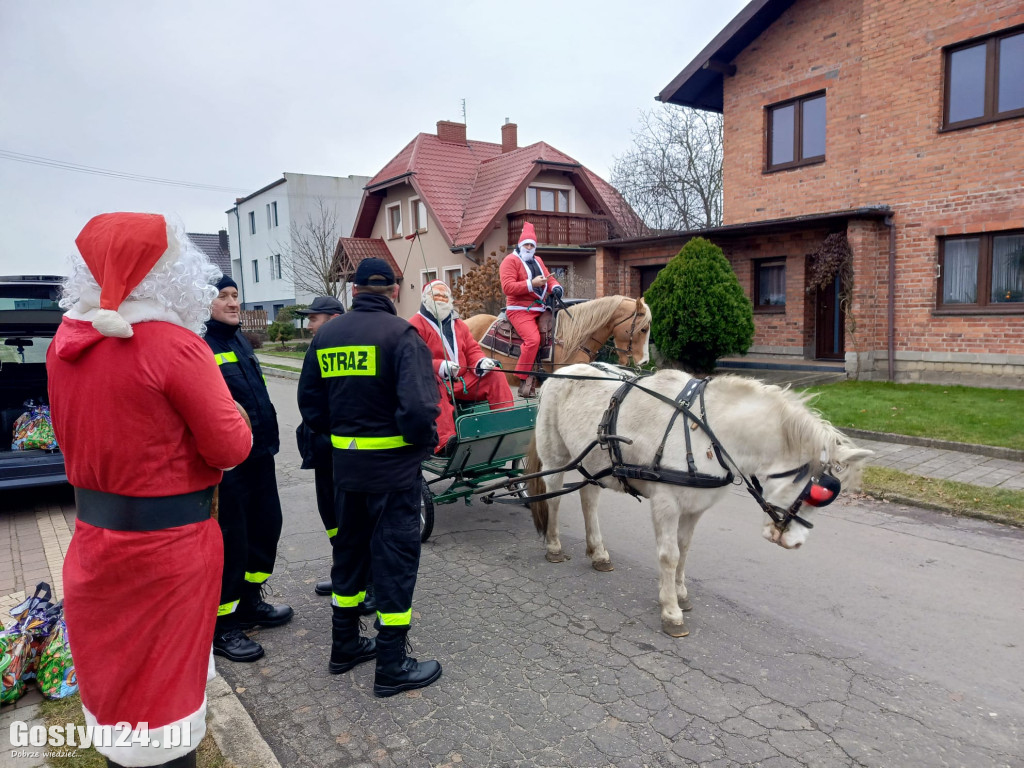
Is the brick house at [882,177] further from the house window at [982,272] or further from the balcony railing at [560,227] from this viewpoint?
the balcony railing at [560,227]

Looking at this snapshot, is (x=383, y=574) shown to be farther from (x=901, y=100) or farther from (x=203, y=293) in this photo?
(x=901, y=100)

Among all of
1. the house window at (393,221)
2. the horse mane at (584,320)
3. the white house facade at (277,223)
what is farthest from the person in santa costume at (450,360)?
the white house facade at (277,223)

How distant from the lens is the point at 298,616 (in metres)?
4.50

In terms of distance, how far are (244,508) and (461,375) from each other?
2455 mm

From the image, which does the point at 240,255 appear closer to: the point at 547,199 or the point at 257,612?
the point at 547,199

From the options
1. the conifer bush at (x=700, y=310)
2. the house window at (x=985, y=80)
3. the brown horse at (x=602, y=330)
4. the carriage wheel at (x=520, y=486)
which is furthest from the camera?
the conifer bush at (x=700, y=310)

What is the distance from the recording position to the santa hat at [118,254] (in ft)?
6.79

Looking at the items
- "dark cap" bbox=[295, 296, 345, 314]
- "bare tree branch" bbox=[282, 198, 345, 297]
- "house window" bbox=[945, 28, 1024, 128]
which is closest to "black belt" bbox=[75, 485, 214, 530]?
"dark cap" bbox=[295, 296, 345, 314]

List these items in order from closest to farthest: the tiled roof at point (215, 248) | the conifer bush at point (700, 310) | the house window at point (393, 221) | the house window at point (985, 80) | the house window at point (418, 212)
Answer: the house window at point (985, 80) → the conifer bush at point (700, 310) → the house window at point (418, 212) → the house window at point (393, 221) → the tiled roof at point (215, 248)

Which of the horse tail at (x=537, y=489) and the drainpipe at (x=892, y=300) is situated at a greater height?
the drainpipe at (x=892, y=300)

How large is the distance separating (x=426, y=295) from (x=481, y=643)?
281 centimetres

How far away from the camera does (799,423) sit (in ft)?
12.2

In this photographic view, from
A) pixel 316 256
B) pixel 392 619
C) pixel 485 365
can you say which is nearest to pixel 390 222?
pixel 316 256

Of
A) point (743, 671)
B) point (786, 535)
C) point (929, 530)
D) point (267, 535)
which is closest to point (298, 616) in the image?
point (267, 535)
